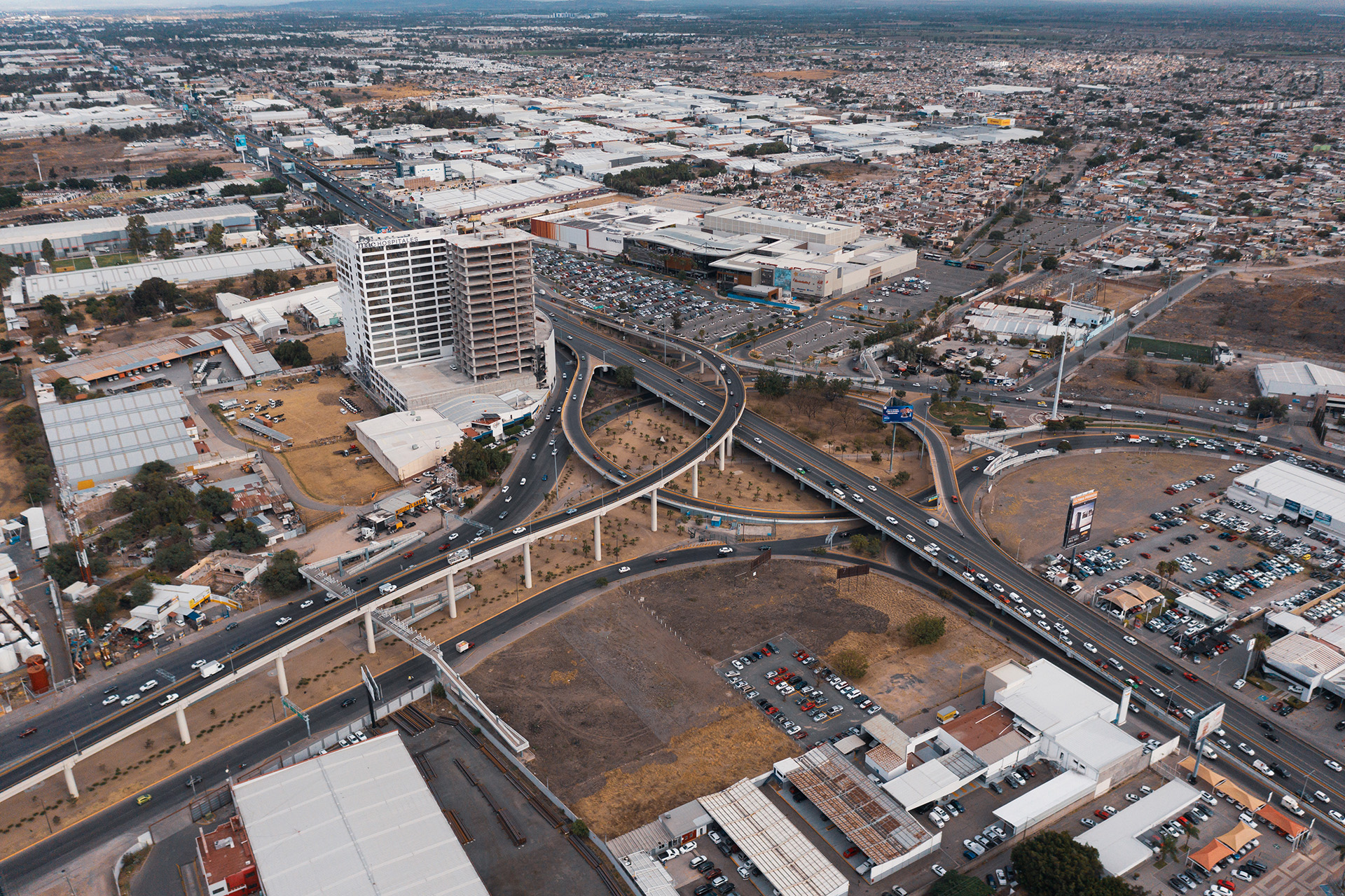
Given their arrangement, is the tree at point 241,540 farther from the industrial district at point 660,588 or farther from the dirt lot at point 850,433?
the dirt lot at point 850,433

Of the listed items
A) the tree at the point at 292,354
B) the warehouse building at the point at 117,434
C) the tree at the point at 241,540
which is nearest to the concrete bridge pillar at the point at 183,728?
the tree at the point at 241,540

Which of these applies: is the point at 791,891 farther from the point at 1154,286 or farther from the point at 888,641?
the point at 1154,286

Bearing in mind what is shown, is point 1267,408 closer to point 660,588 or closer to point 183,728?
point 660,588

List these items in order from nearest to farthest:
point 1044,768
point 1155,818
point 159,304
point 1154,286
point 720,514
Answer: point 1155,818 < point 1044,768 < point 720,514 < point 159,304 < point 1154,286

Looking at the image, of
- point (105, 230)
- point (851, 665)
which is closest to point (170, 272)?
point (105, 230)

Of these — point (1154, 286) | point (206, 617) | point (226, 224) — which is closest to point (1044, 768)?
point (206, 617)

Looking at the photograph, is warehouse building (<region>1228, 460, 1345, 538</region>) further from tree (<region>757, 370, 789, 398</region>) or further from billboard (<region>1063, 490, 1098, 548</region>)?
tree (<region>757, 370, 789, 398</region>)
